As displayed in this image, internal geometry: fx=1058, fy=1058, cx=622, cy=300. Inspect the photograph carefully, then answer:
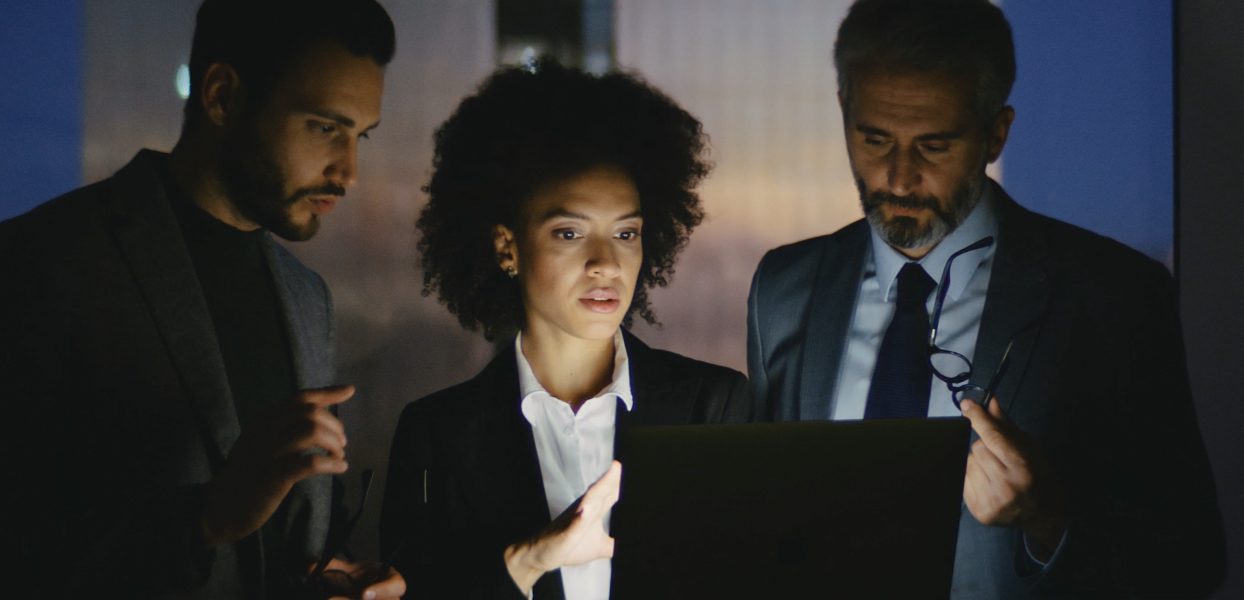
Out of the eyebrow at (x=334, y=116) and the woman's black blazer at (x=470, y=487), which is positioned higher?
the eyebrow at (x=334, y=116)

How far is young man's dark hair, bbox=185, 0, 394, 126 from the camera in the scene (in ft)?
7.38

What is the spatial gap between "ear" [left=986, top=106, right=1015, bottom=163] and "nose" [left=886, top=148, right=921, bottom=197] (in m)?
0.20

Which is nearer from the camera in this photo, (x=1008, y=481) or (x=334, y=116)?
(x=1008, y=481)

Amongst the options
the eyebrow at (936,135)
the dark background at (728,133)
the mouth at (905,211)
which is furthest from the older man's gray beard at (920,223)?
the dark background at (728,133)

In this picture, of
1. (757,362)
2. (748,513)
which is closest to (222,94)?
(757,362)

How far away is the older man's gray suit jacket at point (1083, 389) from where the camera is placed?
225 cm

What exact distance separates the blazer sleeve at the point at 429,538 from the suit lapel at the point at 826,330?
74 cm

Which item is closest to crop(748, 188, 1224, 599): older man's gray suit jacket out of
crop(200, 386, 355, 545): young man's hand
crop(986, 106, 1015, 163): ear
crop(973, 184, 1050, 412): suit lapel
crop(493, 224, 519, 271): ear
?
crop(973, 184, 1050, 412): suit lapel

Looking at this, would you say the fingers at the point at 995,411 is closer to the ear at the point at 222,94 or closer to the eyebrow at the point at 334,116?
the eyebrow at the point at 334,116

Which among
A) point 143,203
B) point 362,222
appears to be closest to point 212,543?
point 143,203

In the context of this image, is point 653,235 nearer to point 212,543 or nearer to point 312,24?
point 312,24

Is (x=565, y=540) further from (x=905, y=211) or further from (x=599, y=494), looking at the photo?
(x=905, y=211)

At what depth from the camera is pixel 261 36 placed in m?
2.26

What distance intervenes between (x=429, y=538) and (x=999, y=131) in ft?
5.16
